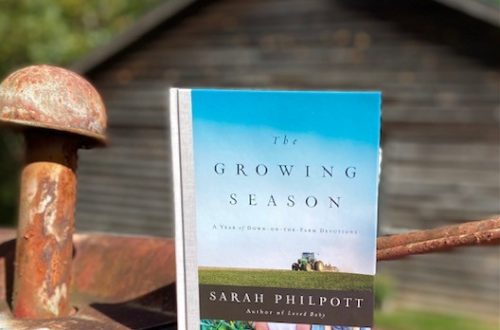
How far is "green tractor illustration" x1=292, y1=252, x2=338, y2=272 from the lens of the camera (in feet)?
4.80

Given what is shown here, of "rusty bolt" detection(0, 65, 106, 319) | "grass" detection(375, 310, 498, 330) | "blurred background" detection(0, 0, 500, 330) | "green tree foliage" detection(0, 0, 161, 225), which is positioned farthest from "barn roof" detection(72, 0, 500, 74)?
"rusty bolt" detection(0, 65, 106, 319)

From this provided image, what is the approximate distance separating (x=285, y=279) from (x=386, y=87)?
8011mm

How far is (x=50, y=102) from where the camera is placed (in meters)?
1.76

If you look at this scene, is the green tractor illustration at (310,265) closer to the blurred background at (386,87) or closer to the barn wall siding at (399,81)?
the blurred background at (386,87)

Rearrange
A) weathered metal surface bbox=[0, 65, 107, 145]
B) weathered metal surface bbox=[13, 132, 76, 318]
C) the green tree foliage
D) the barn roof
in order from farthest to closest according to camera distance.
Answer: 1. the green tree foliage
2. the barn roof
3. weathered metal surface bbox=[13, 132, 76, 318]
4. weathered metal surface bbox=[0, 65, 107, 145]

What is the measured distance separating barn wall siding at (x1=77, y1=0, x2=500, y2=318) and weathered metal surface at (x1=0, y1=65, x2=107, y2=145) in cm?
737

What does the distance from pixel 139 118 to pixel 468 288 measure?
14.9 feet

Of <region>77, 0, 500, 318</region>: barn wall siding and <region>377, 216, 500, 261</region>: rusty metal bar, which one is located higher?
<region>77, 0, 500, 318</region>: barn wall siding

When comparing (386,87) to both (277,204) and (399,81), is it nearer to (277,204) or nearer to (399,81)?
(399,81)

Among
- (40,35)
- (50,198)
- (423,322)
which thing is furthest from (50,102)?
(40,35)

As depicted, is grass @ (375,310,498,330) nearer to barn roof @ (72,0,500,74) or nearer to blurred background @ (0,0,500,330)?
blurred background @ (0,0,500,330)

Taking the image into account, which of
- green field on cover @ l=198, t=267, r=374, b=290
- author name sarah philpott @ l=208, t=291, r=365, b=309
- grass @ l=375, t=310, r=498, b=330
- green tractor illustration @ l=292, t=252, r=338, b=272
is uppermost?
grass @ l=375, t=310, r=498, b=330

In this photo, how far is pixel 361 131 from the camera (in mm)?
1418

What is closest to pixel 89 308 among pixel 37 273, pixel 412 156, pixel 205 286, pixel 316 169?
pixel 37 273
